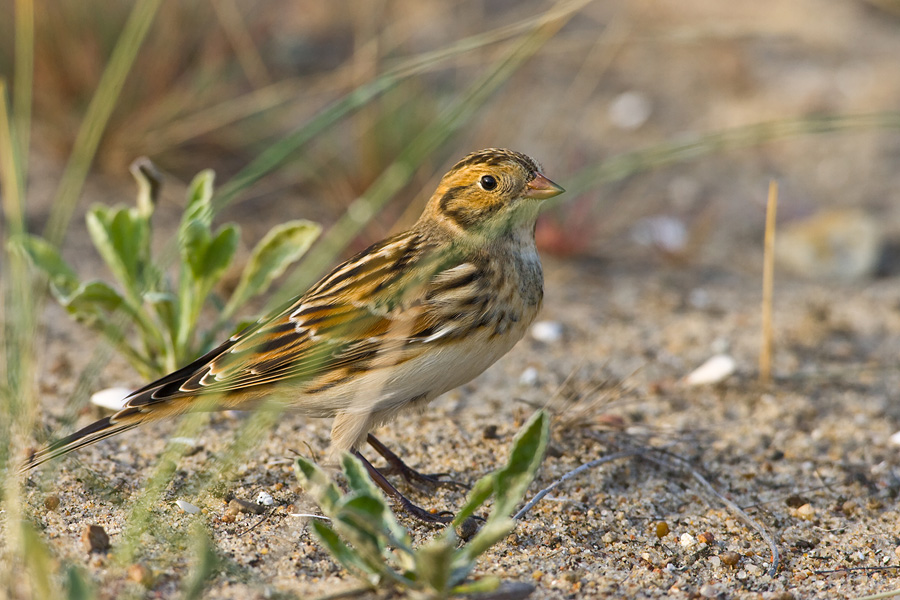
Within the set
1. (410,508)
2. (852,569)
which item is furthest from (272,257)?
(852,569)

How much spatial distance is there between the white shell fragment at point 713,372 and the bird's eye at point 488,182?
5.11 feet

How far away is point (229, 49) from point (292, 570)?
4.60 meters

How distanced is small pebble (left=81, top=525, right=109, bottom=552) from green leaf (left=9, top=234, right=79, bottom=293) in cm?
132

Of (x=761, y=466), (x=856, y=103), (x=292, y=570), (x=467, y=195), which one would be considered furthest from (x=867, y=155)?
(x=292, y=570)

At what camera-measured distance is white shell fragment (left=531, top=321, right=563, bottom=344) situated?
5113 millimetres

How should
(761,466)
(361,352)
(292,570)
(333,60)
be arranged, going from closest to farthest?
1. (292,570)
2. (361,352)
3. (761,466)
4. (333,60)

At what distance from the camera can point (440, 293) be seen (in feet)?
11.2

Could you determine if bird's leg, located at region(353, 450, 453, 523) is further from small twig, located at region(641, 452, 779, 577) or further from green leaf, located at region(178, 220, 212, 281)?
green leaf, located at region(178, 220, 212, 281)

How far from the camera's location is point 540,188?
3.65m

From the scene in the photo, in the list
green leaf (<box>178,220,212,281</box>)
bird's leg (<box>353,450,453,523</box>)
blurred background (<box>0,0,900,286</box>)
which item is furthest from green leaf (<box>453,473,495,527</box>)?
blurred background (<box>0,0,900,286</box>)

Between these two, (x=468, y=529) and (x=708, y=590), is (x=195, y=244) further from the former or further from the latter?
(x=708, y=590)

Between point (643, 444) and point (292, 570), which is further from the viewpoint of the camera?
point (643, 444)

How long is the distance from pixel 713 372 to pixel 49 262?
2.89m

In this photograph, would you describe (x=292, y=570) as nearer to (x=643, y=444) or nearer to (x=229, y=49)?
(x=643, y=444)
